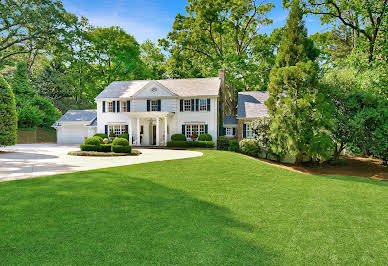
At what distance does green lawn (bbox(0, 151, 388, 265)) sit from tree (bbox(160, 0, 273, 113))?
2449 cm

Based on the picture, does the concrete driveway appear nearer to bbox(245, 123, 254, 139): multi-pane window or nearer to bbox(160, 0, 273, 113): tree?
bbox(245, 123, 254, 139): multi-pane window

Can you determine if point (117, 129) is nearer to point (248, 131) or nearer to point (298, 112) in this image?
point (248, 131)

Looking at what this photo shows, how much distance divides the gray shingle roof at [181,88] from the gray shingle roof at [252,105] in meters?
3.16

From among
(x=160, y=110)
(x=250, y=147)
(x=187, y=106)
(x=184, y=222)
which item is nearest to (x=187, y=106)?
(x=187, y=106)

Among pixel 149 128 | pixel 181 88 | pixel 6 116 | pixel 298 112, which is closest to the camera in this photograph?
pixel 298 112

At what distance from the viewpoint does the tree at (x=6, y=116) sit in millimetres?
15127

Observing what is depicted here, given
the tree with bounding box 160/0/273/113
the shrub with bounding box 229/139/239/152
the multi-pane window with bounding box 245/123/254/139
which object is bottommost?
the shrub with bounding box 229/139/239/152

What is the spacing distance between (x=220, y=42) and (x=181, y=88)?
1327cm

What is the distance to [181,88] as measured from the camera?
80.5 feet

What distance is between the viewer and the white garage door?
29344 millimetres

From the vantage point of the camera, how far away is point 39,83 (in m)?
38.9

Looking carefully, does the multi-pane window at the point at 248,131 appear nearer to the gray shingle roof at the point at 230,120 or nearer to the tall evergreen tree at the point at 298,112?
the gray shingle roof at the point at 230,120

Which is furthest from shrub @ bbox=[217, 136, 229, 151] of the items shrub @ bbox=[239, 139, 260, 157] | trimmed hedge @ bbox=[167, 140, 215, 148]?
shrub @ bbox=[239, 139, 260, 157]

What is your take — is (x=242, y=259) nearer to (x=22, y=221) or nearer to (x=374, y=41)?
(x=22, y=221)
